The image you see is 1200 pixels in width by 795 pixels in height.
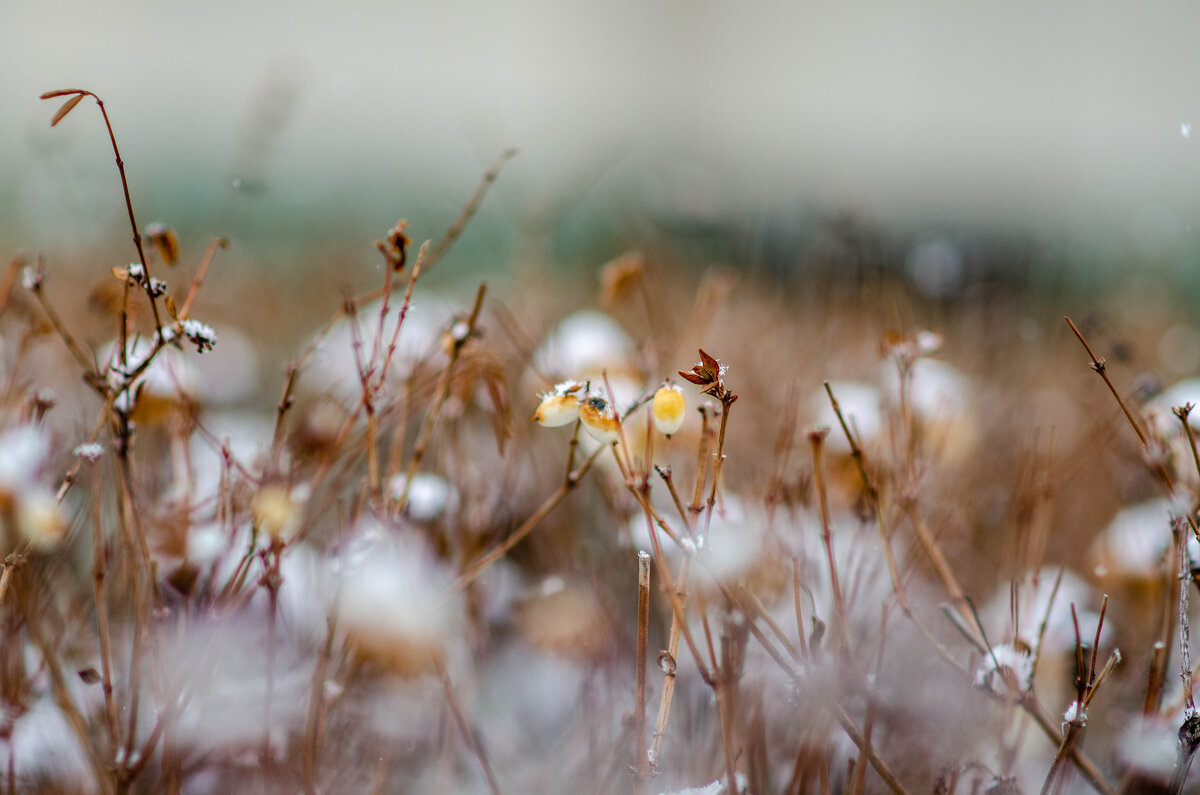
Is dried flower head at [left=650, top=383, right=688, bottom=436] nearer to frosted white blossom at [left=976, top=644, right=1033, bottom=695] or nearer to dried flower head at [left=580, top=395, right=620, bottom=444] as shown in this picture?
dried flower head at [left=580, top=395, right=620, bottom=444]

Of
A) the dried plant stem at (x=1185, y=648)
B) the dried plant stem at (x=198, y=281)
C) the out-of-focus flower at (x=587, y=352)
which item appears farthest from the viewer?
the out-of-focus flower at (x=587, y=352)

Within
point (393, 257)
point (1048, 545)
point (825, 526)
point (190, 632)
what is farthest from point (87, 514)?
point (1048, 545)

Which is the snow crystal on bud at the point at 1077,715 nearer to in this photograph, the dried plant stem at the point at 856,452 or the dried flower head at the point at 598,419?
the dried plant stem at the point at 856,452

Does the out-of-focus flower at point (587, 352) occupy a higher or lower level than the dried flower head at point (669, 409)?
higher

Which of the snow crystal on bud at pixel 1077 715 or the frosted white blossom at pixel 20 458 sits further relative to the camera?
the frosted white blossom at pixel 20 458

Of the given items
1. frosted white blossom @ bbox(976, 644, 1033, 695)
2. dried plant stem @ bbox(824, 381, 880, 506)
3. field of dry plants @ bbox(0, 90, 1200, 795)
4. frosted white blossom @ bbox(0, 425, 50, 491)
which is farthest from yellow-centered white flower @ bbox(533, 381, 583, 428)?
frosted white blossom @ bbox(0, 425, 50, 491)

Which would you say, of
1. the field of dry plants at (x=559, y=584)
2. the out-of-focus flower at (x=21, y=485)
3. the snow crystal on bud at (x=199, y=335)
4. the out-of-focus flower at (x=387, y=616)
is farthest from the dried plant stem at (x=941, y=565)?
the out-of-focus flower at (x=21, y=485)

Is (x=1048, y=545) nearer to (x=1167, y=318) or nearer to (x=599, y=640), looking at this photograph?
(x=599, y=640)

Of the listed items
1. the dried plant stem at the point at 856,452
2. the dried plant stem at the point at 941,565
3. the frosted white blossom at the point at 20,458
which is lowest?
the dried plant stem at the point at 941,565

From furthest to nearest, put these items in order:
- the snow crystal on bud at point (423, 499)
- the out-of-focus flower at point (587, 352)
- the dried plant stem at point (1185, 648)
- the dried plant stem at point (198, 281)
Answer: the out-of-focus flower at point (587, 352)
the snow crystal on bud at point (423, 499)
the dried plant stem at point (198, 281)
the dried plant stem at point (1185, 648)
